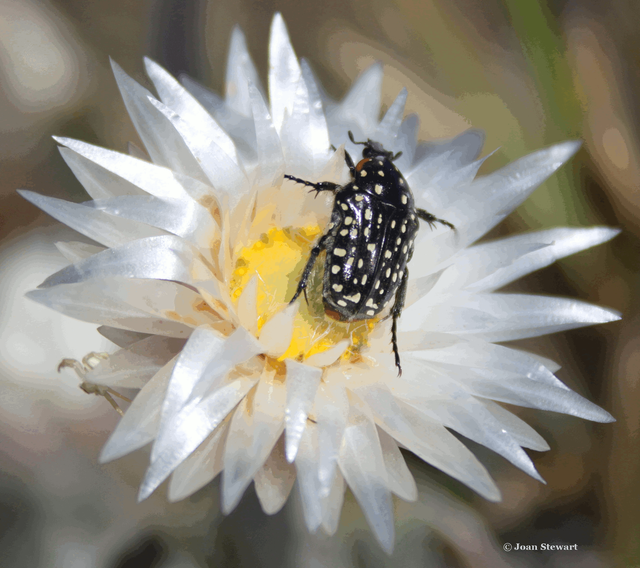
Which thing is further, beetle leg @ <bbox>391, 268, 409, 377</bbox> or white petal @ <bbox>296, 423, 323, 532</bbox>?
beetle leg @ <bbox>391, 268, 409, 377</bbox>

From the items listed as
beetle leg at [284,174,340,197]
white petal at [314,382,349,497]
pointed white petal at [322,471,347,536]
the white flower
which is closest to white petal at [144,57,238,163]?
the white flower

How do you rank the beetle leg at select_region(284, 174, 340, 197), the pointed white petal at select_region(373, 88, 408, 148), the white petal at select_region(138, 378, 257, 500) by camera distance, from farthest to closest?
the pointed white petal at select_region(373, 88, 408, 148) < the beetle leg at select_region(284, 174, 340, 197) < the white petal at select_region(138, 378, 257, 500)

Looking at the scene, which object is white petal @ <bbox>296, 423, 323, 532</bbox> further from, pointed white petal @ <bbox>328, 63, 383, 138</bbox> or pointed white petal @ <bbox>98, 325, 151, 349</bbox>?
pointed white petal @ <bbox>328, 63, 383, 138</bbox>

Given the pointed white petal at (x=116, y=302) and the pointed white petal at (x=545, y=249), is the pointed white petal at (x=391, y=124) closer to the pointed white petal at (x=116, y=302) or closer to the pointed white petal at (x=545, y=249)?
the pointed white petal at (x=545, y=249)

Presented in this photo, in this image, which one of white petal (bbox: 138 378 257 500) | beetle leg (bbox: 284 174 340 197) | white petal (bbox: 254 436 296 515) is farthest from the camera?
beetle leg (bbox: 284 174 340 197)

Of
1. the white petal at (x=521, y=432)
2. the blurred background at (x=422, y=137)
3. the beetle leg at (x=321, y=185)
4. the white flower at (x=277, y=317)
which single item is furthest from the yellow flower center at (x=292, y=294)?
the blurred background at (x=422, y=137)

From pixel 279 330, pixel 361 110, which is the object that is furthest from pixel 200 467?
pixel 361 110

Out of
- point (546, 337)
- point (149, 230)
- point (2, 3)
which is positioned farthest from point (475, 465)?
point (2, 3)
